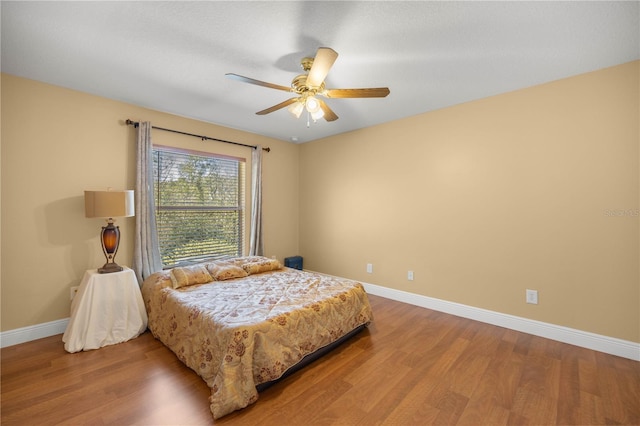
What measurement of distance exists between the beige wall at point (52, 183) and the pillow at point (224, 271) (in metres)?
0.99

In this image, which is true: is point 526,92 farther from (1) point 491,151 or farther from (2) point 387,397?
(2) point 387,397

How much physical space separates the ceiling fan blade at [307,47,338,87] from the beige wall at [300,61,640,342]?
80.7 inches

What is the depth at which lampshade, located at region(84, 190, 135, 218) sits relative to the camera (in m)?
2.54

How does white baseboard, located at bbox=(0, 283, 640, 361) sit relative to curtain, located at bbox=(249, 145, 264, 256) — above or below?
below

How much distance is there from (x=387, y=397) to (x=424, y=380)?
371 mm

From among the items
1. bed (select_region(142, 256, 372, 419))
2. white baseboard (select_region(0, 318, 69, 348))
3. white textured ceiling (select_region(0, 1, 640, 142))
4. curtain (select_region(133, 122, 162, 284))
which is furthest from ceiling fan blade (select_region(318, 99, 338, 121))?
white baseboard (select_region(0, 318, 69, 348))

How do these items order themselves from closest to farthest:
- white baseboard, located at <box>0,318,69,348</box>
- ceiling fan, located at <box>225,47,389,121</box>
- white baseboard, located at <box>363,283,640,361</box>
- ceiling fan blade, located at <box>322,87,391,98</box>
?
ceiling fan, located at <box>225,47,389,121</box>
ceiling fan blade, located at <box>322,87,391,98</box>
white baseboard, located at <box>363,283,640,361</box>
white baseboard, located at <box>0,318,69,348</box>

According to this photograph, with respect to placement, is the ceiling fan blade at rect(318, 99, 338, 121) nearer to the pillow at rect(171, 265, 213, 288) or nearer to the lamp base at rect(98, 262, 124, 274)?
the pillow at rect(171, 265, 213, 288)

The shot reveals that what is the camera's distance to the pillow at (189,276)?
2.86 m

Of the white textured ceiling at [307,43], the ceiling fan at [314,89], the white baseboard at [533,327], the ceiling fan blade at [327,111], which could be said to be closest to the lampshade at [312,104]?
the ceiling fan at [314,89]

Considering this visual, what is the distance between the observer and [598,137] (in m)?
2.43

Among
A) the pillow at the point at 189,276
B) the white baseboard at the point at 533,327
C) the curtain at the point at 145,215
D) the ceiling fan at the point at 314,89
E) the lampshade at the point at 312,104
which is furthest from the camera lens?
the curtain at the point at 145,215

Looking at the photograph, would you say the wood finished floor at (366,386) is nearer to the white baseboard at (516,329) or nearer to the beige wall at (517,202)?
the white baseboard at (516,329)

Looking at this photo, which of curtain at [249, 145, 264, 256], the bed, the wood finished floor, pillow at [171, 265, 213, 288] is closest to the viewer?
the wood finished floor
